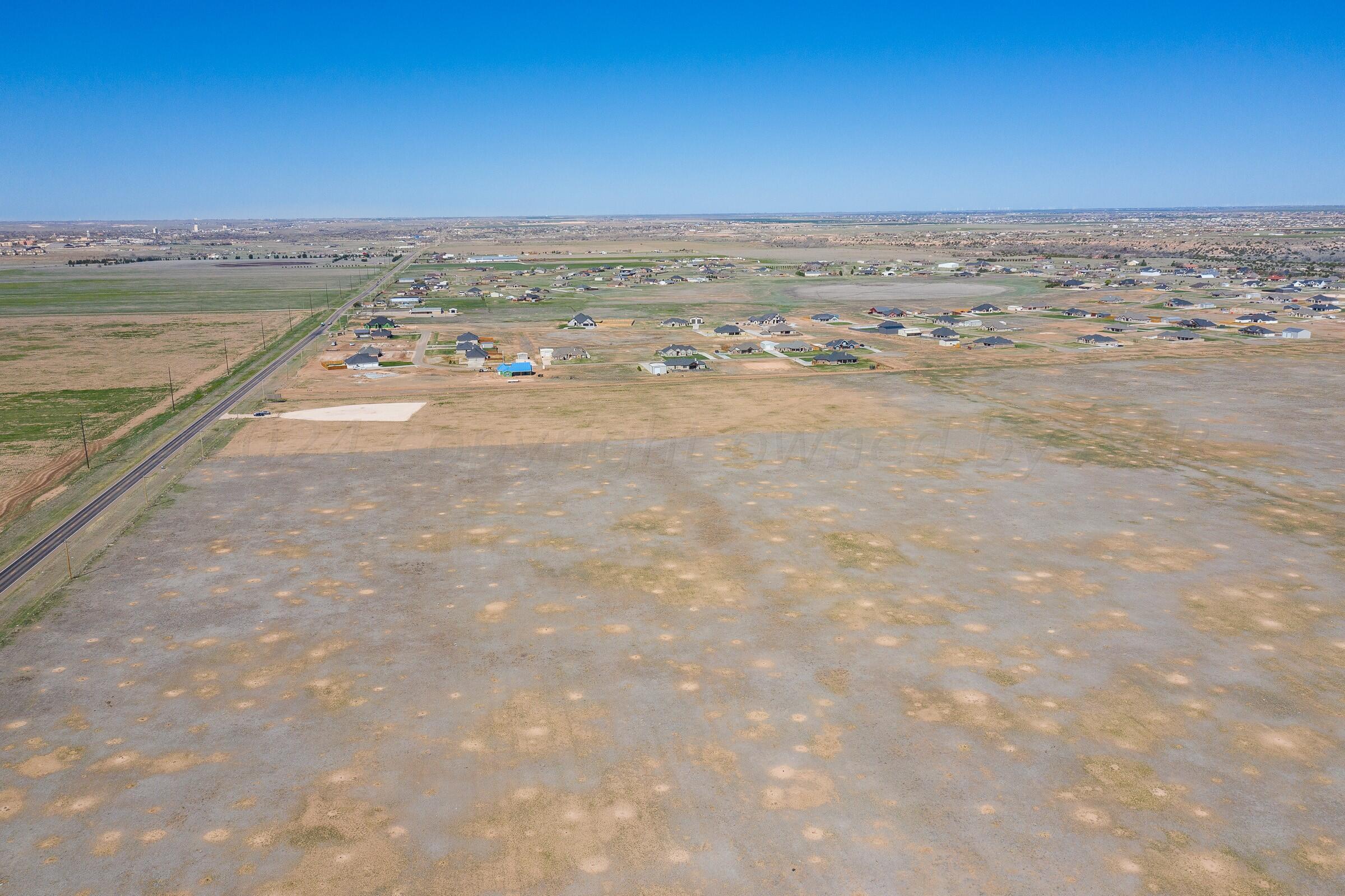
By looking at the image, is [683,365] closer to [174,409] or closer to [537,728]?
[174,409]

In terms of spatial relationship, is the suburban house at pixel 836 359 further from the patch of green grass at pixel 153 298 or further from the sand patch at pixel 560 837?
the patch of green grass at pixel 153 298

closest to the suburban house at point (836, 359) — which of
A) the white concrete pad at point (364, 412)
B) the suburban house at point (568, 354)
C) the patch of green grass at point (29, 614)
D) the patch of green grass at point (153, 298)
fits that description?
the suburban house at point (568, 354)

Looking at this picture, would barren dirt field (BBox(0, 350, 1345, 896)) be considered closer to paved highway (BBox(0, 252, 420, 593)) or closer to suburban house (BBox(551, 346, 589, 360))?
paved highway (BBox(0, 252, 420, 593))

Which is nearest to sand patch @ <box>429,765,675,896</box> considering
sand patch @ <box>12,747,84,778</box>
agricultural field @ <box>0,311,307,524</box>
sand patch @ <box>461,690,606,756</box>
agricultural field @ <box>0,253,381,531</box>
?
sand patch @ <box>461,690,606,756</box>

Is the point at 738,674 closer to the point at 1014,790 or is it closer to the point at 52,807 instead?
the point at 1014,790

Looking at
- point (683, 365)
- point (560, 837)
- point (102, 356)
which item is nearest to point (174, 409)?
point (102, 356)

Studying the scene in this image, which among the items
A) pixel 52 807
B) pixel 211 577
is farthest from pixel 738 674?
pixel 211 577
